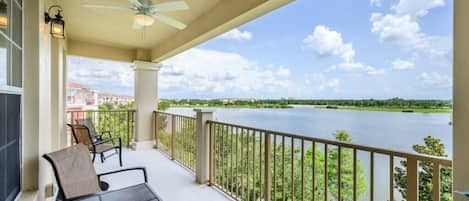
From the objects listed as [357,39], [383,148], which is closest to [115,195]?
[383,148]

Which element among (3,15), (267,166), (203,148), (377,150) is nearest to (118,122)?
(203,148)

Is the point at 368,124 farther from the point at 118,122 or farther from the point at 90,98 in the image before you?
the point at 90,98

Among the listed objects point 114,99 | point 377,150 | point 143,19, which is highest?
point 143,19

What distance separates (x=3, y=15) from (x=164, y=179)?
9.19 feet

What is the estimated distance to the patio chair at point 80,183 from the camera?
1.89 meters

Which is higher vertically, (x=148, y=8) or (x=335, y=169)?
(x=148, y=8)

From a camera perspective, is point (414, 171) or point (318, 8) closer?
point (414, 171)

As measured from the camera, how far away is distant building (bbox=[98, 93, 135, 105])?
22.3ft

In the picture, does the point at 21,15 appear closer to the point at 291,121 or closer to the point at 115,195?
the point at 115,195

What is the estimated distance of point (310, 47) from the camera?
8.44m

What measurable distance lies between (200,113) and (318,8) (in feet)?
21.0

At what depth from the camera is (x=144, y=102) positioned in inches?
229

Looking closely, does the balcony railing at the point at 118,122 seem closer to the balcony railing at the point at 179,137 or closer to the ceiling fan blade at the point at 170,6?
the balcony railing at the point at 179,137

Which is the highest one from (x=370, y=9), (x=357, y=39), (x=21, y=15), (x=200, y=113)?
(x=370, y=9)
